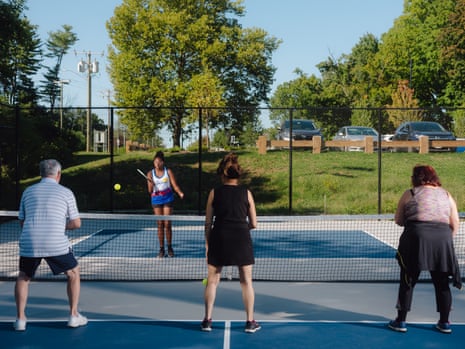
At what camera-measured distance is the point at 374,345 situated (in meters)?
5.52

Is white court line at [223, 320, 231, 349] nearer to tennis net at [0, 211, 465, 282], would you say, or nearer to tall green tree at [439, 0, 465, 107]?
tennis net at [0, 211, 465, 282]

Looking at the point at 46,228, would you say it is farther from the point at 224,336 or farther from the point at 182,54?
the point at 182,54

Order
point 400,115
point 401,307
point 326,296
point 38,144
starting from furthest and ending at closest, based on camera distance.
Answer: point 400,115, point 38,144, point 326,296, point 401,307

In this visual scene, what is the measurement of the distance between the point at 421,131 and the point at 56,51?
6807 centimetres

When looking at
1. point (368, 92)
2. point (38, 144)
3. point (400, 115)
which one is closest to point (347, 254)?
point (38, 144)

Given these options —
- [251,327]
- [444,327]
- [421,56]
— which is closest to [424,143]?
[444,327]

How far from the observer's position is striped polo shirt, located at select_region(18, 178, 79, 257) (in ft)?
18.6

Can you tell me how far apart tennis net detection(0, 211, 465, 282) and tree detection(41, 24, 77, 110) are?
209ft

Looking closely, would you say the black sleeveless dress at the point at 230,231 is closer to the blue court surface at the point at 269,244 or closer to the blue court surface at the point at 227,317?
the blue court surface at the point at 227,317

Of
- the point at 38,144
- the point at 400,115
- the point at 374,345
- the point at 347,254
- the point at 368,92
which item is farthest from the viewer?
the point at 368,92

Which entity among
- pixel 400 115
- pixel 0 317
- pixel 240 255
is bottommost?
pixel 0 317

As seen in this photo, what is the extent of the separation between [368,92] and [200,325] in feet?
167

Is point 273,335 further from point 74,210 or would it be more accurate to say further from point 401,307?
point 74,210

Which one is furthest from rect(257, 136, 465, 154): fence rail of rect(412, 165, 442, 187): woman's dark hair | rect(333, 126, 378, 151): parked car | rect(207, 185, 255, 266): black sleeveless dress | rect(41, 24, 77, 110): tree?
rect(41, 24, 77, 110): tree
